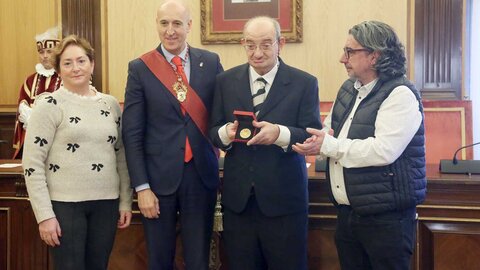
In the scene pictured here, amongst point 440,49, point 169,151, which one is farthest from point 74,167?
point 440,49

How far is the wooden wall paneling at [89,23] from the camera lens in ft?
14.6

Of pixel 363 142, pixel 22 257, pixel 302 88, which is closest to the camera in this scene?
pixel 363 142

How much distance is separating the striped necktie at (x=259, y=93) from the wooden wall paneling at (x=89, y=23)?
2673mm

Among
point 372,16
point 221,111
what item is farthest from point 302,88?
point 372,16

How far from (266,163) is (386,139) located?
1.53 ft

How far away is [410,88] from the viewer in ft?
6.19

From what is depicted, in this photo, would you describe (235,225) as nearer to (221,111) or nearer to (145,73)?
(221,111)

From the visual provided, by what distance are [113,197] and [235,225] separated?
0.49m

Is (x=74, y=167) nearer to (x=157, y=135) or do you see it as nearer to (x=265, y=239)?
(x=157, y=135)

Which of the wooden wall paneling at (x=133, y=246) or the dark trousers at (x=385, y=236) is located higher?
the dark trousers at (x=385, y=236)

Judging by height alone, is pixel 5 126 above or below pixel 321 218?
above

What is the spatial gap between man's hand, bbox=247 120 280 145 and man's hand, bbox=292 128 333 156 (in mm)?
92

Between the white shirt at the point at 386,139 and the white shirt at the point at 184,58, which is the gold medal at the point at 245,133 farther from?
the white shirt at the point at 184,58

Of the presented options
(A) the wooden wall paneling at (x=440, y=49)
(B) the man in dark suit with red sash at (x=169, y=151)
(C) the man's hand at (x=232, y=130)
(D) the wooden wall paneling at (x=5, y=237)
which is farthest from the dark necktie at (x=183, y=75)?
(A) the wooden wall paneling at (x=440, y=49)
